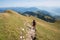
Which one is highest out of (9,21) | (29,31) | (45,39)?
(9,21)

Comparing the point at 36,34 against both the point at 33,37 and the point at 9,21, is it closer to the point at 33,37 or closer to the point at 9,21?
the point at 33,37

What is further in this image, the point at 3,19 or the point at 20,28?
the point at 3,19

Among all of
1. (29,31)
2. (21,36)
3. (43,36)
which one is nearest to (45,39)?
(43,36)

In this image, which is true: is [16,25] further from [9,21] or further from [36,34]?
[36,34]

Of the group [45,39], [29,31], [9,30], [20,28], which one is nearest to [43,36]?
[45,39]

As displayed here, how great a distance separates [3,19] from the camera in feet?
138

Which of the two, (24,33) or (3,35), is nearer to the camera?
(3,35)

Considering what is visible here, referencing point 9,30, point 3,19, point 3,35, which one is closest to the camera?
point 3,35

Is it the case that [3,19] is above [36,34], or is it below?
above

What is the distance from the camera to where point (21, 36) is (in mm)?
36062

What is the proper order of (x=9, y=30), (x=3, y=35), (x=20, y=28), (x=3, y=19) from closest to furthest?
1. (x=3, y=35)
2. (x=9, y=30)
3. (x=20, y=28)
4. (x=3, y=19)

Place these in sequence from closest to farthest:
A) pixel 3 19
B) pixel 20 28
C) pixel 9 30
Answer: pixel 9 30 → pixel 20 28 → pixel 3 19

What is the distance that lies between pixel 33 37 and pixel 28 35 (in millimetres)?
2125

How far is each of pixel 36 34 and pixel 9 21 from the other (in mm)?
8956
